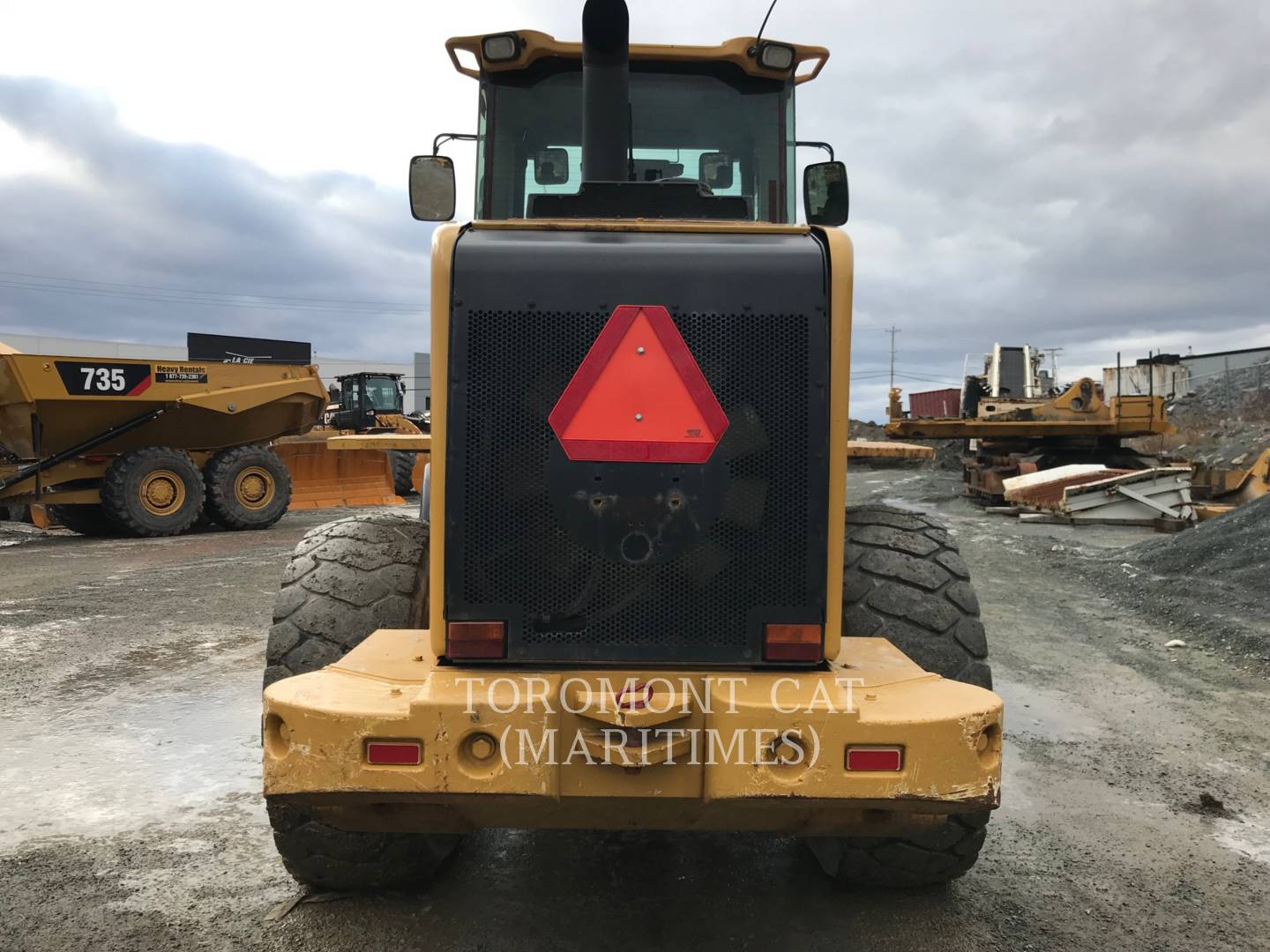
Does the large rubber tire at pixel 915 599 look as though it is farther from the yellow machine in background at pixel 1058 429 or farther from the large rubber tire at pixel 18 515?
the yellow machine in background at pixel 1058 429

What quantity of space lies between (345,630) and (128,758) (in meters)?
1.85

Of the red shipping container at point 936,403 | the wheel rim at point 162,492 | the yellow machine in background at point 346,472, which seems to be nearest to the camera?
the wheel rim at point 162,492

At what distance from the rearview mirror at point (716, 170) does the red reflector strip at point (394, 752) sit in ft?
8.27

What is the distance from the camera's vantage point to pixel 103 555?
32.4 ft

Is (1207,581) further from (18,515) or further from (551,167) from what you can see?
(18,515)

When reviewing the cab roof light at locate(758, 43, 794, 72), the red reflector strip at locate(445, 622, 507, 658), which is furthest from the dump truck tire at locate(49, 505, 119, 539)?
the red reflector strip at locate(445, 622, 507, 658)

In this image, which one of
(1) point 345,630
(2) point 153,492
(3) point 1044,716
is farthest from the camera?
(2) point 153,492

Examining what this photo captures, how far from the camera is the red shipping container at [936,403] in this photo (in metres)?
32.6

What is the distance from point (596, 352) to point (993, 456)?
54.4 ft

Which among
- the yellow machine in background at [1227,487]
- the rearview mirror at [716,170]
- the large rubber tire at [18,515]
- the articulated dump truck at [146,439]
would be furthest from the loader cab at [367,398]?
the rearview mirror at [716,170]

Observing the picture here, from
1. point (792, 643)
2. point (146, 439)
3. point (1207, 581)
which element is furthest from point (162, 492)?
point (1207, 581)

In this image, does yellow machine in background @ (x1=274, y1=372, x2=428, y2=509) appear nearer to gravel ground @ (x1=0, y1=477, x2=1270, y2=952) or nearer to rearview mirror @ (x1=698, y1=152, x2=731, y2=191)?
gravel ground @ (x1=0, y1=477, x2=1270, y2=952)

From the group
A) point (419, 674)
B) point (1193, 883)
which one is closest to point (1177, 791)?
point (1193, 883)

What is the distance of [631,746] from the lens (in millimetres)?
2033
